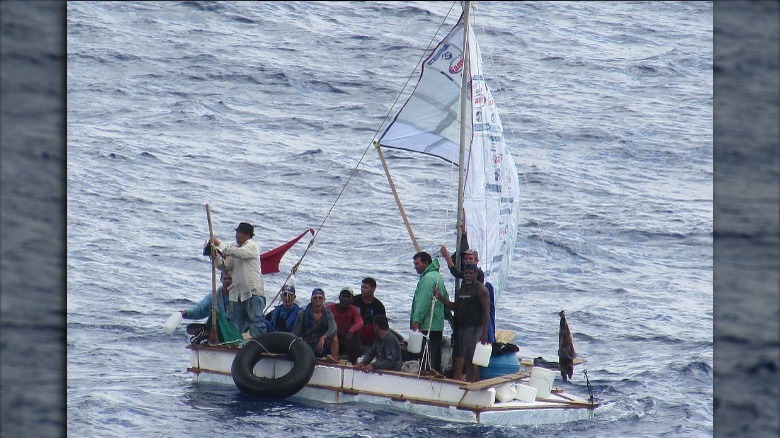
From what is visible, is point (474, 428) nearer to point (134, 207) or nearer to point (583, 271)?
point (583, 271)

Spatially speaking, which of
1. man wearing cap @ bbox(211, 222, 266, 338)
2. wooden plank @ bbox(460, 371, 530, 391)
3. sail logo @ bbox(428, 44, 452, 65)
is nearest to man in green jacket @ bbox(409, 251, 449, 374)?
wooden plank @ bbox(460, 371, 530, 391)

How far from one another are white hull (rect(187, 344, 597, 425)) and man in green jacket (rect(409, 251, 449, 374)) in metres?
0.41

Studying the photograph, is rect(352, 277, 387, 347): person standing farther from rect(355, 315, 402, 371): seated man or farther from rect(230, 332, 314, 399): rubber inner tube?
rect(230, 332, 314, 399): rubber inner tube

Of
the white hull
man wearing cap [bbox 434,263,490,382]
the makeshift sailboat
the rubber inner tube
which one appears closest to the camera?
man wearing cap [bbox 434,263,490,382]

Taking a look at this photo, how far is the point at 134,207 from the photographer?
29.2m

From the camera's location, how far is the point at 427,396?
16.2 m

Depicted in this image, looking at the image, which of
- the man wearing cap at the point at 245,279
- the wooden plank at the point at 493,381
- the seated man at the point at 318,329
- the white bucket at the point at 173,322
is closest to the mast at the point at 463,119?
the wooden plank at the point at 493,381

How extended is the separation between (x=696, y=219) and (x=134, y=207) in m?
14.7

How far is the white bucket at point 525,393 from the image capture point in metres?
16.7

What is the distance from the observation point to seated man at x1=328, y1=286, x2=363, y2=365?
16.8 m

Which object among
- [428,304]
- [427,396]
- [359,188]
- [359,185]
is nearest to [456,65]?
[428,304]

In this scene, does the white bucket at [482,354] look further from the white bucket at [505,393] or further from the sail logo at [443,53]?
the sail logo at [443,53]

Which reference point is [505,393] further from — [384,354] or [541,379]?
[384,354]

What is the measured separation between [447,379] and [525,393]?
4.39ft
